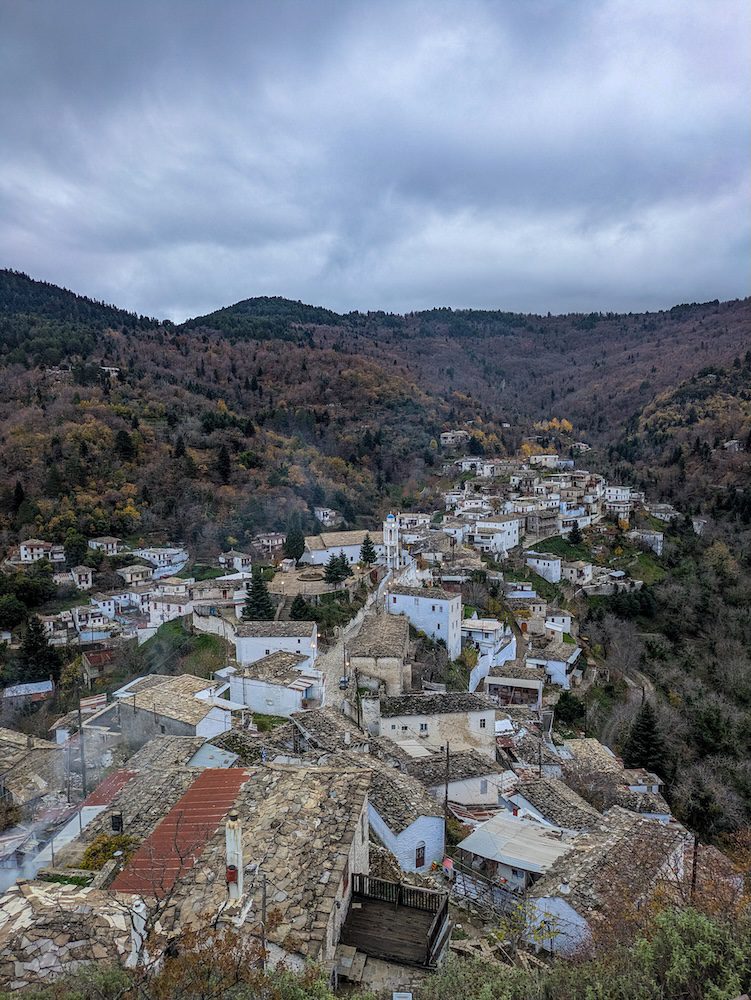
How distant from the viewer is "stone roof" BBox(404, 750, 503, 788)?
12547 mm

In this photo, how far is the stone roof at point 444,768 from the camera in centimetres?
1255

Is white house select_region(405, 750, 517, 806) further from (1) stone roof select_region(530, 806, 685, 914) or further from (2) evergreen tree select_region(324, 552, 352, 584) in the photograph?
(2) evergreen tree select_region(324, 552, 352, 584)

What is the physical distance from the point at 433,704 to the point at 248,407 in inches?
2041

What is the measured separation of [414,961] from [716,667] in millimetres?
28074

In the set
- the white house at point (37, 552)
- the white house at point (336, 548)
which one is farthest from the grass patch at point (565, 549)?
the white house at point (37, 552)

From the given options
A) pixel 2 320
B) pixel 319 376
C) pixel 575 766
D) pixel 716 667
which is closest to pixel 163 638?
pixel 575 766

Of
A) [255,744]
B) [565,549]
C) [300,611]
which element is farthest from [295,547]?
[255,744]

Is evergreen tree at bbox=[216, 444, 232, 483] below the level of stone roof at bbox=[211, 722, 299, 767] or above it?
above

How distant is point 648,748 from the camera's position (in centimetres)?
1870

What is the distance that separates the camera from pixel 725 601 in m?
34.7

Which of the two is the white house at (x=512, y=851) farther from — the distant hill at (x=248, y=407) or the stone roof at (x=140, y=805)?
the distant hill at (x=248, y=407)

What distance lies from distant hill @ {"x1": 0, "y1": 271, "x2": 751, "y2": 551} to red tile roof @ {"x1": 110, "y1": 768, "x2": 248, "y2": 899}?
31245mm

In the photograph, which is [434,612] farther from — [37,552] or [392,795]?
[37,552]

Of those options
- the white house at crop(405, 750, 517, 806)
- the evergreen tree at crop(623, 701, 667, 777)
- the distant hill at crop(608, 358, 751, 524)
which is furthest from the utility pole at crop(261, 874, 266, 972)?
the distant hill at crop(608, 358, 751, 524)
